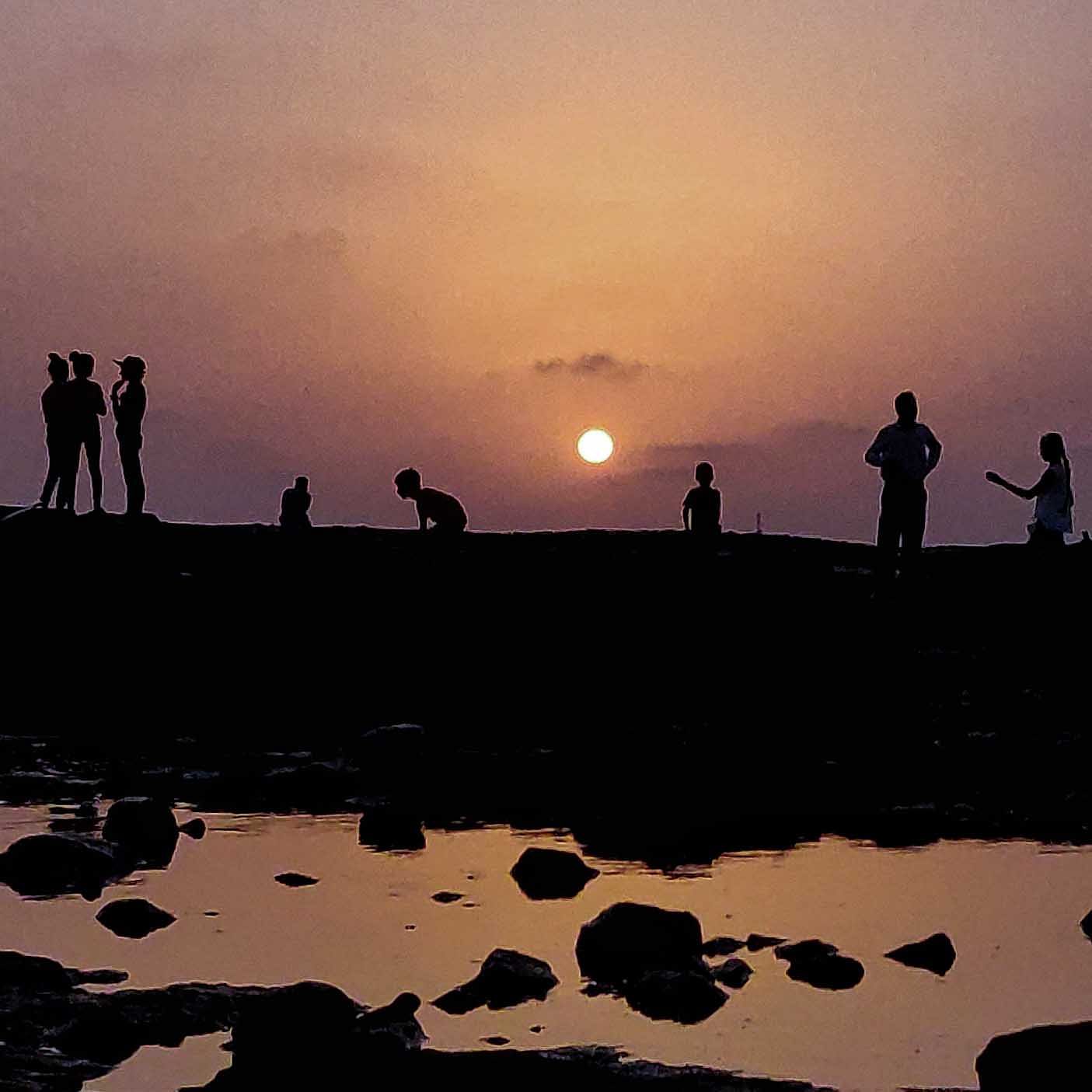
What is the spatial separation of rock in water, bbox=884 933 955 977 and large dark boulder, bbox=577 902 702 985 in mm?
1115

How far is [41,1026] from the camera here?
827 centimetres

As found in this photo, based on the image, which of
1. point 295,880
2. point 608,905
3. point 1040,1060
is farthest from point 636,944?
point 295,880

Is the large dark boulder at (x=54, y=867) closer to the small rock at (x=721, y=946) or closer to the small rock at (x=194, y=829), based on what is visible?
the small rock at (x=194, y=829)

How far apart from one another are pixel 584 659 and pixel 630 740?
4.40m

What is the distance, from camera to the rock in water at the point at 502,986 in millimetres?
9117

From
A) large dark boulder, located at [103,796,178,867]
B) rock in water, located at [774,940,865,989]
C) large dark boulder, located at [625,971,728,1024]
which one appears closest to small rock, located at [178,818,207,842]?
large dark boulder, located at [103,796,178,867]

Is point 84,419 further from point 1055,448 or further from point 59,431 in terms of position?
point 1055,448

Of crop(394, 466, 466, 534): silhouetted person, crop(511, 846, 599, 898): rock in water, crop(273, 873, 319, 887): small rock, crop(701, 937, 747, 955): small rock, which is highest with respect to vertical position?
crop(394, 466, 466, 534): silhouetted person

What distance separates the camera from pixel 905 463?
21.6 metres

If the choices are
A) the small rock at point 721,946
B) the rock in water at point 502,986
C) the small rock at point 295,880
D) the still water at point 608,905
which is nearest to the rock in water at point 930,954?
the still water at point 608,905

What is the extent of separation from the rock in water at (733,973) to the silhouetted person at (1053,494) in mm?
13830

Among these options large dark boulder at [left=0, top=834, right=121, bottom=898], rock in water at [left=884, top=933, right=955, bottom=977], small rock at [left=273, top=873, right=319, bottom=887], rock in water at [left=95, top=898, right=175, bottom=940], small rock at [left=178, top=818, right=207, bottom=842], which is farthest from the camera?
small rock at [left=178, top=818, right=207, bottom=842]

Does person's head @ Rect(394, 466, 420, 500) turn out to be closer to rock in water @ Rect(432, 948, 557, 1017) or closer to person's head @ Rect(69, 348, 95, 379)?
person's head @ Rect(69, 348, 95, 379)

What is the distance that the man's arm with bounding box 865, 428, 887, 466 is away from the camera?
70.8 feet
